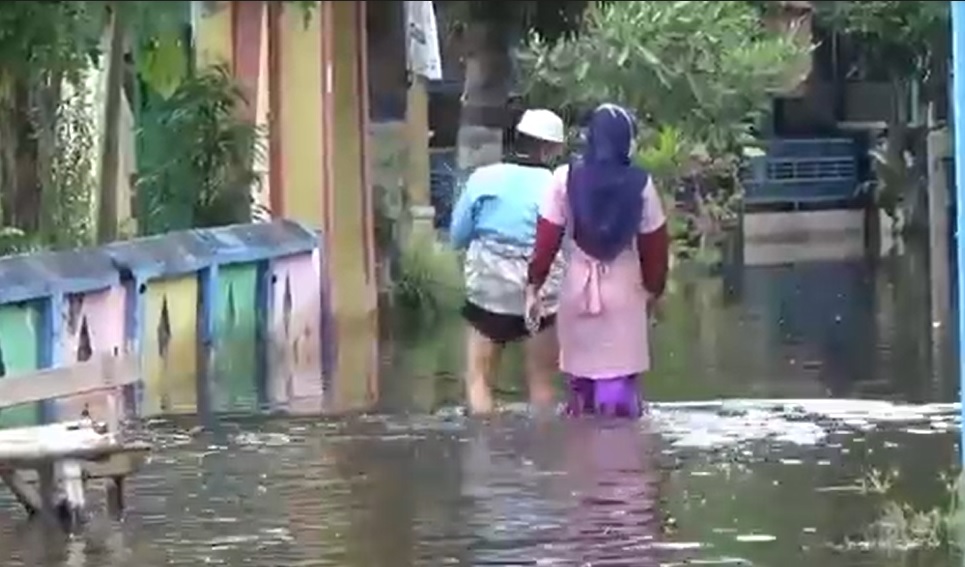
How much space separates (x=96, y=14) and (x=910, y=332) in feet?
19.2

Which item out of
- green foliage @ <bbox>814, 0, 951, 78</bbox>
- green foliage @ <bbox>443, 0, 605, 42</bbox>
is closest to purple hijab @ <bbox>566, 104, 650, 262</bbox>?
green foliage @ <bbox>443, 0, 605, 42</bbox>

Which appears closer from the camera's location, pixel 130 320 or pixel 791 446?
pixel 791 446

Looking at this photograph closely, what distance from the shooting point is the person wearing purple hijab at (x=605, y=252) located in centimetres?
1193

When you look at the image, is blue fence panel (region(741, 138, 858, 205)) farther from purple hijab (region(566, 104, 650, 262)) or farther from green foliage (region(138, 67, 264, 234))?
purple hijab (region(566, 104, 650, 262))

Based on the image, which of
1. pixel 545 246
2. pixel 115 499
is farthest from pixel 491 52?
pixel 115 499

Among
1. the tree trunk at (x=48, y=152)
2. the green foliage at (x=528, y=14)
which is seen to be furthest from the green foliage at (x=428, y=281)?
the tree trunk at (x=48, y=152)

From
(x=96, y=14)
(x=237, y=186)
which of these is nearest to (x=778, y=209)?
(x=237, y=186)

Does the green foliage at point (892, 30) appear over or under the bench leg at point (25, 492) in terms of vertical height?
over

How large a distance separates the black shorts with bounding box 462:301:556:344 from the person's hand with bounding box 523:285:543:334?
16.7 inches

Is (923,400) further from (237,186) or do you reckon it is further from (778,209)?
(778,209)

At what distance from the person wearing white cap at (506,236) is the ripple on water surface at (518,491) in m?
0.38

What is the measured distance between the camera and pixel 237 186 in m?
21.0

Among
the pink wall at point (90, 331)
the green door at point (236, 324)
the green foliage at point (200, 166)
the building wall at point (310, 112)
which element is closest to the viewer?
the pink wall at point (90, 331)

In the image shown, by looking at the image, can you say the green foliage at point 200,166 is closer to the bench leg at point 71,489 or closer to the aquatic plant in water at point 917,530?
the bench leg at point 71,489
